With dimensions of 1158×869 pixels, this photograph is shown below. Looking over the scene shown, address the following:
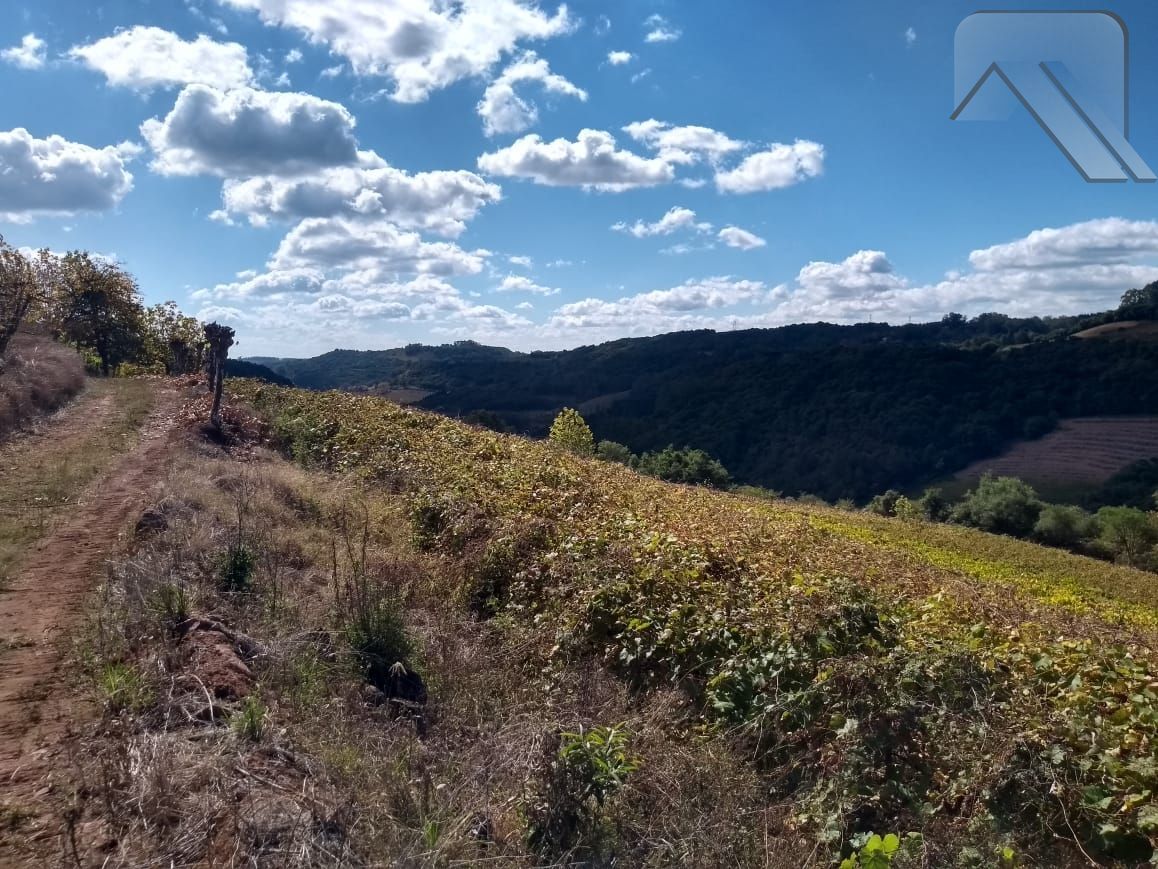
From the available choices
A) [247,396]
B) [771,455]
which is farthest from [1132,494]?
[247,396]

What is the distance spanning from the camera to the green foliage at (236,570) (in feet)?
20.5

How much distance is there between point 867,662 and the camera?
4258mm

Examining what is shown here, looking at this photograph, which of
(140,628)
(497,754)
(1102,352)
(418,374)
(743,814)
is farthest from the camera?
(418,374)

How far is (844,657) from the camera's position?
4.50 metres

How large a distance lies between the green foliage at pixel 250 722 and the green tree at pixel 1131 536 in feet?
75.1

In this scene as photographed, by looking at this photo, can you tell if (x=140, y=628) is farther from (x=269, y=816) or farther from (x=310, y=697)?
(x=269, y=816)

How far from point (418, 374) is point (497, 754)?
94.1m

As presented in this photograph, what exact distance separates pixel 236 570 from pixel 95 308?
143 feet

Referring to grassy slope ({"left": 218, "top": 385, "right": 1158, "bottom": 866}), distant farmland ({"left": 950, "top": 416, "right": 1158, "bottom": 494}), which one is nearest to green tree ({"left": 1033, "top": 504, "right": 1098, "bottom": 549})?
grassy slope ({"left": 218, "top": 385, "right": 1158, "bottom": 866})

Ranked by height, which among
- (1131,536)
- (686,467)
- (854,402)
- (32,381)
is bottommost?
(1131,536)

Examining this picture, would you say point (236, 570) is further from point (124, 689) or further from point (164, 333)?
point (164, 333)

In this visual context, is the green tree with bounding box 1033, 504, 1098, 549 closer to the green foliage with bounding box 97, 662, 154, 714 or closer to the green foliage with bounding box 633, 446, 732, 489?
the green foliage with bounding box 633, 446, 732, 489

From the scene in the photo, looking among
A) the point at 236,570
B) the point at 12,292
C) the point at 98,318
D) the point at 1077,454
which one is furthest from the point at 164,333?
the point at 1077,454

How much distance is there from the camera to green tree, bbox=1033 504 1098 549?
2228cm
